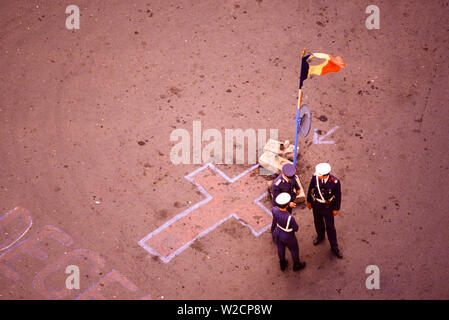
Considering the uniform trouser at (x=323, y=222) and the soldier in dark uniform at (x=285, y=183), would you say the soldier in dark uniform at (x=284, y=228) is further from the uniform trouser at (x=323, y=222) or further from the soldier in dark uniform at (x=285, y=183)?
the uniform trouser at (x=323, y=222)

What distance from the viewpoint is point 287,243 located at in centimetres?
705

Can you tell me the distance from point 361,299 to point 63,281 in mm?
4965

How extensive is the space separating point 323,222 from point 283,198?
117 centimetres

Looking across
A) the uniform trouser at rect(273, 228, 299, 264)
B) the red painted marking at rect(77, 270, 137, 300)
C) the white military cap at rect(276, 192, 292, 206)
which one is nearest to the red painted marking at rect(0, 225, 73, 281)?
the red painted marking at rect(77, 270, 137, 300)

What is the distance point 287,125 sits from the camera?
9641mm

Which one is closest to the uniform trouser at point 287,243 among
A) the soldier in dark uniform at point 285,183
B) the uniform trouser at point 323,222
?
the soldier in dark uniform at point 285,183

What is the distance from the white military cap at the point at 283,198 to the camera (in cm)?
677

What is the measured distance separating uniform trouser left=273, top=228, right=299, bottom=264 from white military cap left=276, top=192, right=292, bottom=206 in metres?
0.53

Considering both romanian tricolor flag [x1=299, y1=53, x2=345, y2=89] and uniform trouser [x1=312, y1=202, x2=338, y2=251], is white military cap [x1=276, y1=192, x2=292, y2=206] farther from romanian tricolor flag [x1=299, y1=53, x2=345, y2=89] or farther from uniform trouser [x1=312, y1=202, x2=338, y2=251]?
romanian tricolor flag [x1=299, y1=53, x2=345, y2=89]

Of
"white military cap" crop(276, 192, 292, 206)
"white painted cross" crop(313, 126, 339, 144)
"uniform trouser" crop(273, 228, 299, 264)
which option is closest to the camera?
"white military cap" crop(276, 192, 292, 206)

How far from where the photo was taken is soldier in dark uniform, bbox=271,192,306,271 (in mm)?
6789

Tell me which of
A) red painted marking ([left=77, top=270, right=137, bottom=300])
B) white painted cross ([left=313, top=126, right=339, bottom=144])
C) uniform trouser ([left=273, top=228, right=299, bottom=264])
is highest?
white painted cross ([left=313, top=126, right=339, bottom=144])

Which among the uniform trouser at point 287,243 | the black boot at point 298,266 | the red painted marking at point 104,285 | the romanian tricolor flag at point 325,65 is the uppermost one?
the romanian tricolor flag at point 325,65
